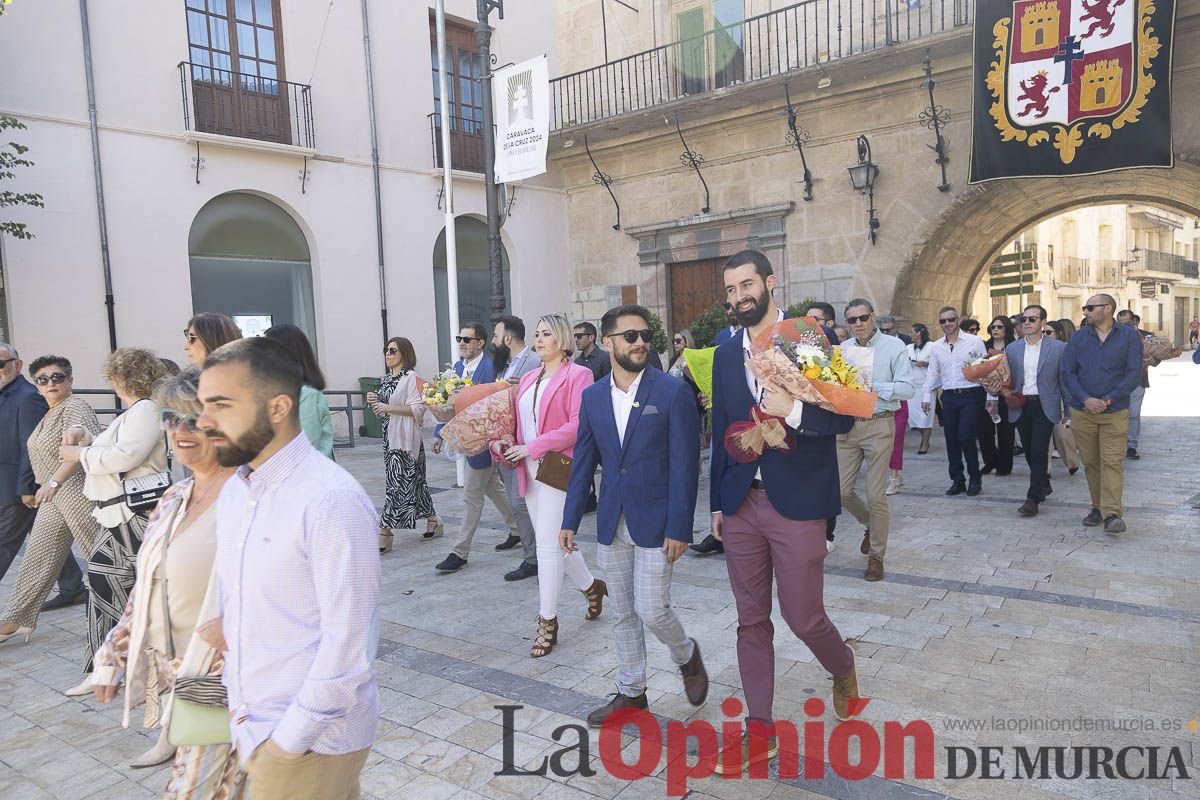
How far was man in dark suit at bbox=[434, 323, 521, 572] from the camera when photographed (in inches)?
234

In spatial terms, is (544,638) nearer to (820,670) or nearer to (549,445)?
(549,445)

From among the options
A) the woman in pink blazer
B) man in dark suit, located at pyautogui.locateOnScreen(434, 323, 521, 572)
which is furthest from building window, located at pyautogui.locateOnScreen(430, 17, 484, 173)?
the woman in pink blazer

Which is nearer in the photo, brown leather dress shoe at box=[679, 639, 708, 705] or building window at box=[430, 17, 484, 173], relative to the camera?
brown leather dress shoe at box=[679, 639, 708, 705]

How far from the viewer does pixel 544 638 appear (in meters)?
4.29

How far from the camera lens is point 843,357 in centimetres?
305

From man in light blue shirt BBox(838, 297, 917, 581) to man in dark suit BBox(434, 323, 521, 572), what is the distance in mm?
2577

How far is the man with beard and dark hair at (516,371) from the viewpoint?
5.76m

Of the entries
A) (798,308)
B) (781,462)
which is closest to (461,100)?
(798,308)

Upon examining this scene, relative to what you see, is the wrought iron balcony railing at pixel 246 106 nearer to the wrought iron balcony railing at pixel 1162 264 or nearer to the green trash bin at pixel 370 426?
the green trash bin at pixel 370 426

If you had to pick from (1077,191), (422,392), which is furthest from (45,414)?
(1077,191)

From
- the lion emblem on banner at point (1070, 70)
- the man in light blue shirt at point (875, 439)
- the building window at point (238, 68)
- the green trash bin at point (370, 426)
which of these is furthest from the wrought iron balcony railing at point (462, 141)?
the man in light blue shirt at point (875, 439)

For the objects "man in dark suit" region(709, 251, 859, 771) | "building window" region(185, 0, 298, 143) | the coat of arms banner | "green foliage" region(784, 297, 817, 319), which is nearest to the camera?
"man in dark suit" region(709, 251, 859, 771)

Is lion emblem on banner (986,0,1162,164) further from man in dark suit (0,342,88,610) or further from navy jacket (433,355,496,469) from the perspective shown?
man in dark suit (0,342,88,610)

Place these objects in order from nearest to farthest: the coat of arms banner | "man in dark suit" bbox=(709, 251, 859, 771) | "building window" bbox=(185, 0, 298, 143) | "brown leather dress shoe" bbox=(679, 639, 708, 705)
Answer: "man in dark suit" bbox=(709, 251, 859, 771), "brown leather dress shoe" bbox=(679, 639, 708, 705), the coat of arms banner, "building window" bbox=(185, 0, 298, 143)
